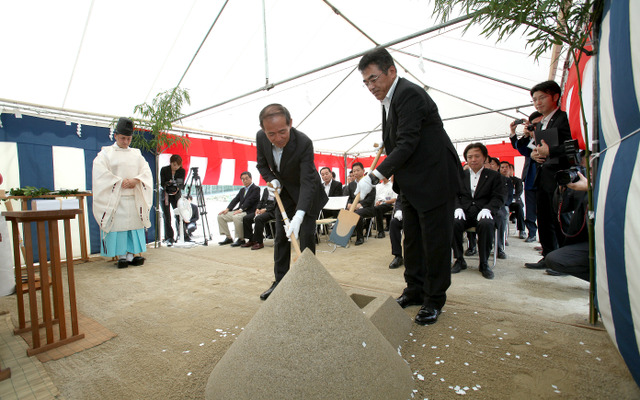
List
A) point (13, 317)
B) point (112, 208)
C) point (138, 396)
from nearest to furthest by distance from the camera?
point (138, 396), point (13, 317), point (112, 208)

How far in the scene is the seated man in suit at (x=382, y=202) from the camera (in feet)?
17.7

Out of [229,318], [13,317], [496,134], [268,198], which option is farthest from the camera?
[496,134]

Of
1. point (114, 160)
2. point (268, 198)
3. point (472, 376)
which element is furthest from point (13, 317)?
point (268, 198)

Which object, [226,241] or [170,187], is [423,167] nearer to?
[226,241]

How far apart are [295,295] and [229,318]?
1.15 meters

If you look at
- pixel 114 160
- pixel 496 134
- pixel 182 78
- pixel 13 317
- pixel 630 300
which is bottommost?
pixel 13 317

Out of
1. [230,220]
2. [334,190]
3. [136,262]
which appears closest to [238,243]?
[230,220]

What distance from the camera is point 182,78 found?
16.1ft

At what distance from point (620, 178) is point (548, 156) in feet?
3.97

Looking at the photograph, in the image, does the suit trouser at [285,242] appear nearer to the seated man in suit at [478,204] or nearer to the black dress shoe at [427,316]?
the black dress shoe at [427,316]

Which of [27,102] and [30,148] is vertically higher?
[27,102]

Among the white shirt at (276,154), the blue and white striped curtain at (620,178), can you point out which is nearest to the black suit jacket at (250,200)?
the white shirt at (276,154)

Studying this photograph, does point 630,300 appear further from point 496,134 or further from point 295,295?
point 496,134

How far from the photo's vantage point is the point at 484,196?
3.14 meters
